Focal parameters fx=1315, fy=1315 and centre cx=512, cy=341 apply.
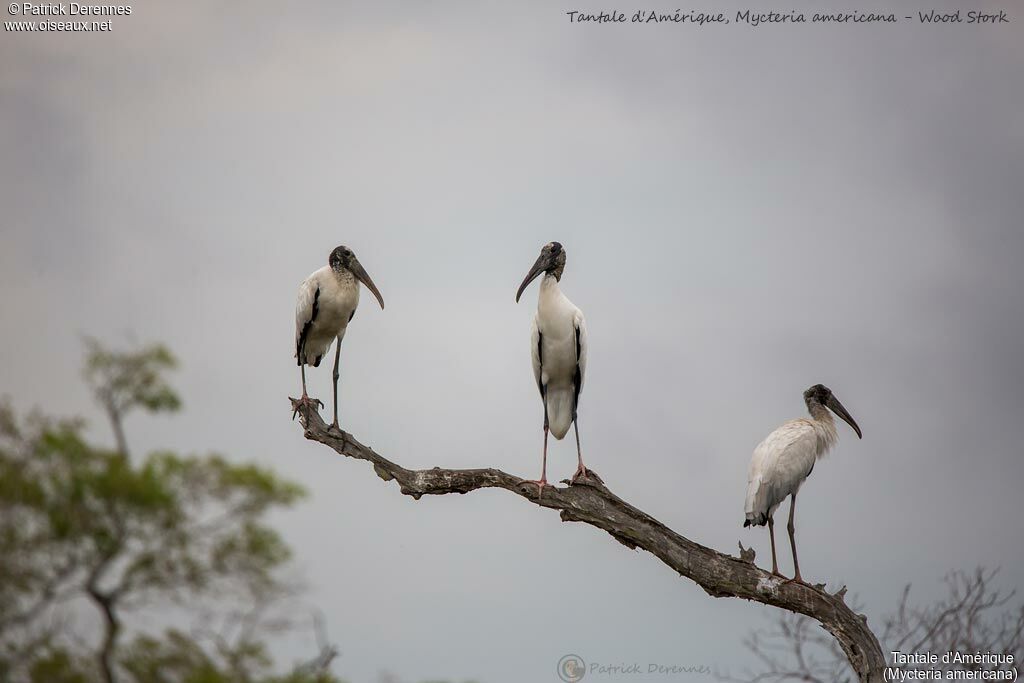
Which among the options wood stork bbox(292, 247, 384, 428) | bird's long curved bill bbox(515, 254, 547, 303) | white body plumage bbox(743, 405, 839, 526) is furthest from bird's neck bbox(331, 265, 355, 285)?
white body plumage bbox(743, 405, 839, 526)

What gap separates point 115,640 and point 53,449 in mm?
1352

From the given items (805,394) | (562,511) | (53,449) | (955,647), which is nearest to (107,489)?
(53,449)

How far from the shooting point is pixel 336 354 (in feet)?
36.5

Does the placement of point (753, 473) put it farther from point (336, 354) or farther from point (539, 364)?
point (336, 354)

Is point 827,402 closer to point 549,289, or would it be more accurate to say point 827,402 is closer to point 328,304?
point 549,289

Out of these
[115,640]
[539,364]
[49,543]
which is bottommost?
[115,640]

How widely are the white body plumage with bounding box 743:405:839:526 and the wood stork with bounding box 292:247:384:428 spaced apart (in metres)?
3.41

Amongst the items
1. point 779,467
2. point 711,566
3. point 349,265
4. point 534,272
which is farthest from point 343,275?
point 711,566

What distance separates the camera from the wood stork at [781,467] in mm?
9234

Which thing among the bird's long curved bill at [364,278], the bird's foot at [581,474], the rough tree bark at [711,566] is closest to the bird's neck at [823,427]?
the rough tree bark at [711,566]

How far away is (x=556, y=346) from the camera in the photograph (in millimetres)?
9672

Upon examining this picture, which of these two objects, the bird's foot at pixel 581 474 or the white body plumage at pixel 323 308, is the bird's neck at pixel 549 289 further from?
the white body plumage at pixel 323 308

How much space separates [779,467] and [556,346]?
1821 mm

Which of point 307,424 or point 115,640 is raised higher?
point 307,424
